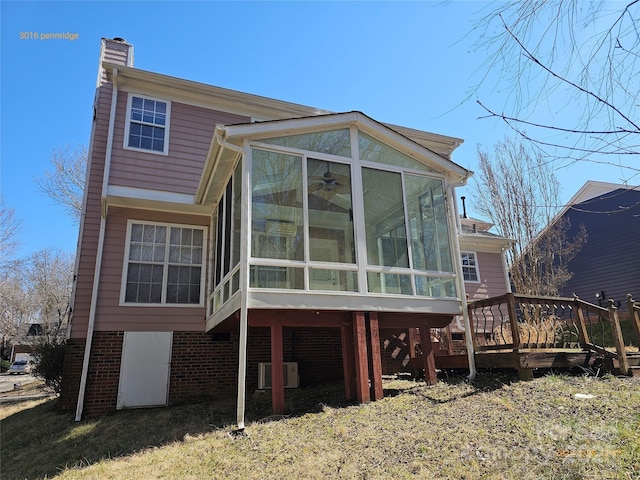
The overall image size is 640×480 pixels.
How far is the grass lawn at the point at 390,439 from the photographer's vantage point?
3604 millimetres

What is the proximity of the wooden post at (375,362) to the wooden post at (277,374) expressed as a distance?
143cm

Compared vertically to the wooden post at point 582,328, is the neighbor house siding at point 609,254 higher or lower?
higher

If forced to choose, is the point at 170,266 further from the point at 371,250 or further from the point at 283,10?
the point at 283,10

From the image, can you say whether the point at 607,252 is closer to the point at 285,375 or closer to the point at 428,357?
the point at 428,357

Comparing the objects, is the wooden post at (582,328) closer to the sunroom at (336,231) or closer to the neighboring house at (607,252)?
the sunroom at (336,231)

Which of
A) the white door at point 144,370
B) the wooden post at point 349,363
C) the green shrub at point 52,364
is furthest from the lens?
the green shrub at point 52,364

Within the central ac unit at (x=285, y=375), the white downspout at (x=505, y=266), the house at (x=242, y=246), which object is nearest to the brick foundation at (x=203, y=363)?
the house at (x=242, y=246)

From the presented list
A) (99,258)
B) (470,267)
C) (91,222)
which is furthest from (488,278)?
(91,222)

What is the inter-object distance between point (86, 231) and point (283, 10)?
22.7 ft

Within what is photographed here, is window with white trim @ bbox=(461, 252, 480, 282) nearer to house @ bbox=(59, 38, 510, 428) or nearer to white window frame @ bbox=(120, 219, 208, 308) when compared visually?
house @ bbox=(59, 38, 510, 428)

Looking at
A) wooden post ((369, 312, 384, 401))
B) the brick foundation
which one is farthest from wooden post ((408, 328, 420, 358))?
wooden post ((369, 312, 384, 401))

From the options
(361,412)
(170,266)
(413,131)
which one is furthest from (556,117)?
(413,131)

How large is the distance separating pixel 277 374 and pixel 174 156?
6111 millimetres

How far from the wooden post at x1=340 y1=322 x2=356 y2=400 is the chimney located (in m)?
8.90
